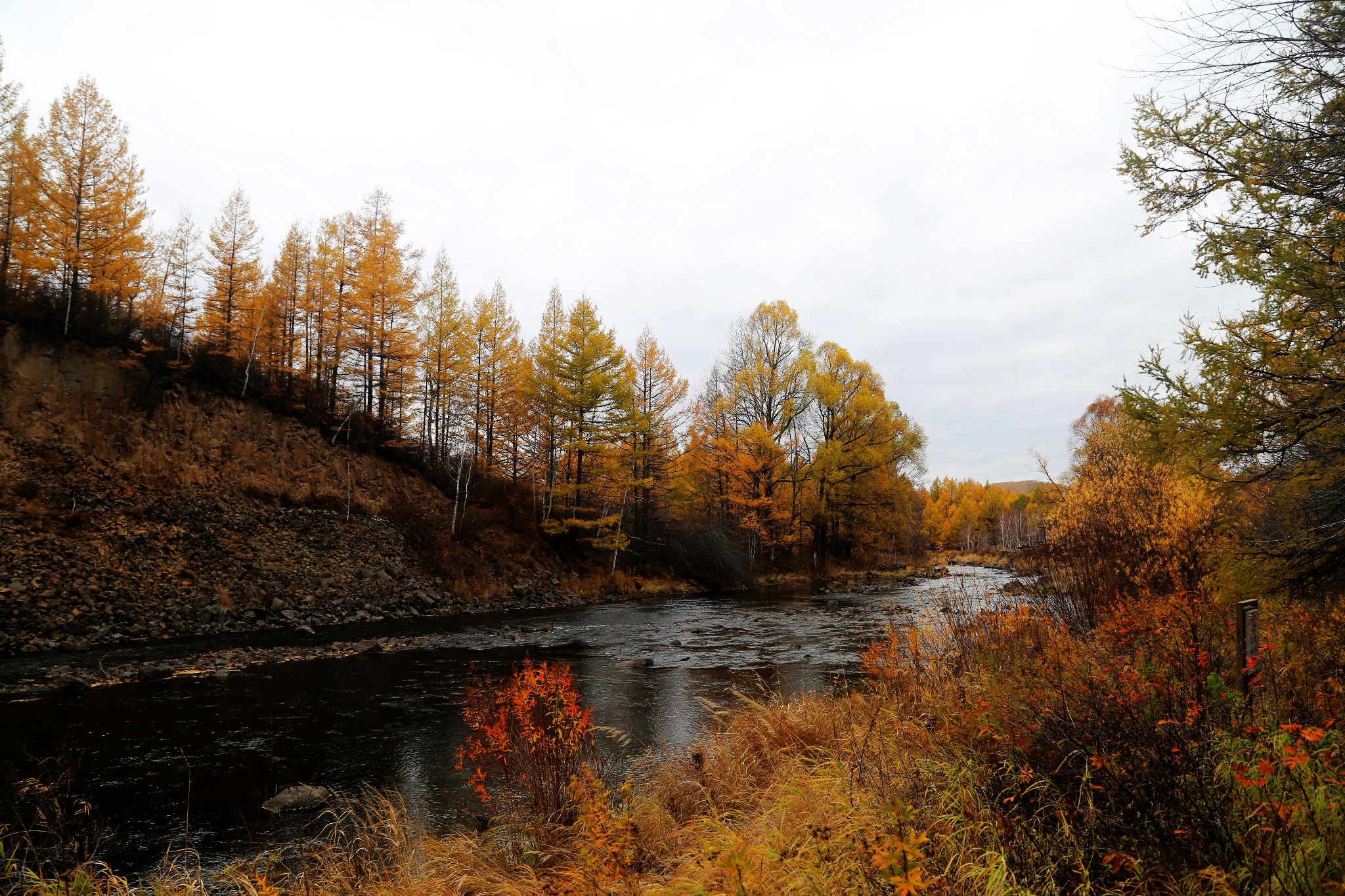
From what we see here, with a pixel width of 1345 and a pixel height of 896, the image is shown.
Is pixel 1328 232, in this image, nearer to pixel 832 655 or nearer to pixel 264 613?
pixel 832 655

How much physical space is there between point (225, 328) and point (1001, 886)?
3189cm

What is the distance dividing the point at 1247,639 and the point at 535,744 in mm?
5001

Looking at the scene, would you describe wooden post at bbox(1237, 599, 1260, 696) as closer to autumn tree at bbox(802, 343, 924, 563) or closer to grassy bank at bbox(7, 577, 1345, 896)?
grassy bank at bbox(7, 577, 1345, 896)

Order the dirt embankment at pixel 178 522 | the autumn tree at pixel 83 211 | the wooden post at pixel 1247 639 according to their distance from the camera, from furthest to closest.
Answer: the autumn tree at pixel 83 211
the dirt embankment at pixel 178 522
the wooden post at pixel 1247 639

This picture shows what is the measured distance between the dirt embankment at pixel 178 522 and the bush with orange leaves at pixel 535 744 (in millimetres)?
12932

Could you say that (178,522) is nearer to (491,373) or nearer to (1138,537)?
(491,373)

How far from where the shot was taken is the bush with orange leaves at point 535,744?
4.97 m

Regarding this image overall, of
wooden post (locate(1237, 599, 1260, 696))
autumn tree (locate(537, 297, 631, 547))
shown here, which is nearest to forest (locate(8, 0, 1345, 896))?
wooden post (locate(1237, 599, 1260, 696))

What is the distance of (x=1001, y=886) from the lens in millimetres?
2713

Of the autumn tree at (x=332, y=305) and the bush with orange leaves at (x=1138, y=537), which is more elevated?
the autumn tree at (x=332, y=305)

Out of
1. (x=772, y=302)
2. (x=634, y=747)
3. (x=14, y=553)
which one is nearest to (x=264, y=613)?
(x=14, y=553)

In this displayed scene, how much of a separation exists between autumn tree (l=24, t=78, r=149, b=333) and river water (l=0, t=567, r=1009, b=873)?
47.0 feet

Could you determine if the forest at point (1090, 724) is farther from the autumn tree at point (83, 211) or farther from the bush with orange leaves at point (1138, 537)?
the autumn tree at point (83, 211)

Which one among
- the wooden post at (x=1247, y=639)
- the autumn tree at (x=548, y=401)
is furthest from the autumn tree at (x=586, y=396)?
the wooden post at (x=1247, y=639)
